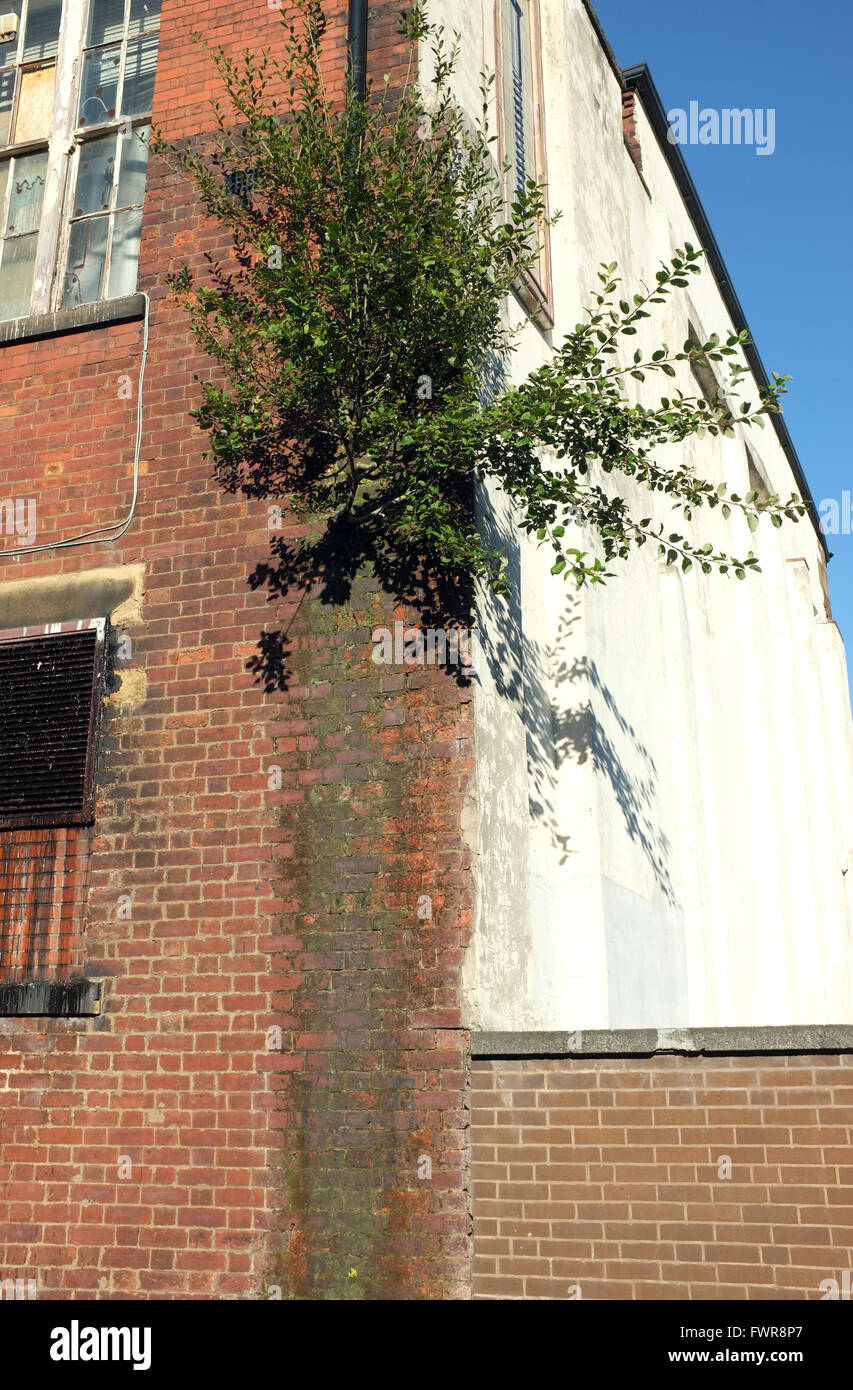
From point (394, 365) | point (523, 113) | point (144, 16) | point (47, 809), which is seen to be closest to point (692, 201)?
point (523, 113)

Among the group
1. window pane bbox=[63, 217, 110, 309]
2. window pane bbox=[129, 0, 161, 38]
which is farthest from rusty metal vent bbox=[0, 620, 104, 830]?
window pane bbox=[129, 0, 161, 38]

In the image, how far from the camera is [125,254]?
29.9 ft

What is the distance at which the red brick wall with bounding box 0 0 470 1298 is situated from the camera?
21.5 feet

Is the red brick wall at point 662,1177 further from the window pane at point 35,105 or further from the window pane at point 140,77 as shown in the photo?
the window pane at point 35,105

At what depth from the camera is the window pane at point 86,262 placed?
9.17 metres

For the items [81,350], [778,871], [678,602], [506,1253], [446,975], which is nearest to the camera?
[506,1253]

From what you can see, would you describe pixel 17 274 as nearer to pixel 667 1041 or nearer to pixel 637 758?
pixel 637 758

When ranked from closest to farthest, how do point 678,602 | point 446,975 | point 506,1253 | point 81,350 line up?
point 506,1253 → point 446,975 → point 81,350 → point 678,602

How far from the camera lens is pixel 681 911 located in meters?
11.5

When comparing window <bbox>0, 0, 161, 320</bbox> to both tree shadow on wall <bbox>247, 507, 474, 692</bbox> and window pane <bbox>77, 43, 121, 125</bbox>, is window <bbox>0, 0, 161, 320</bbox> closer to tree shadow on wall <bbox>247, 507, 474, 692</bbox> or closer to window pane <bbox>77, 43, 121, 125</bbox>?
window pane <bbox>77, 43, 121, 125</bbox>

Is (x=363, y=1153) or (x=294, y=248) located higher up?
(x=294, y=248)
